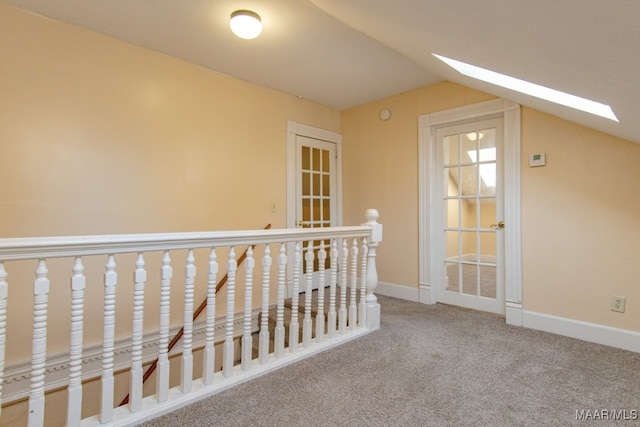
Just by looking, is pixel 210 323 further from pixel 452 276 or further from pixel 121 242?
pixel 452 276

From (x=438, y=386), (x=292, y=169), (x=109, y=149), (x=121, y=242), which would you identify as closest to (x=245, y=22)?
(x=109, y=149)

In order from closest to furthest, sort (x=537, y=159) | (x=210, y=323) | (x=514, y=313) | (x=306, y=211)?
(x=210, y=323)
(x=537, y=159)
(x=514, y=313)
(x=306, y=211)

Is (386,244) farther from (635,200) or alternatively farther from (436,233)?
(635,200)

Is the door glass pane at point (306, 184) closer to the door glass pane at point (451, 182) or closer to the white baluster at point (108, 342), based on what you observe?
the door glass pane at point (451, 182)

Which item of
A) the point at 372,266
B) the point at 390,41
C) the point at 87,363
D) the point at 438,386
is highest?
the point at 390,41

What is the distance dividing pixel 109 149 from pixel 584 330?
391 centimetres

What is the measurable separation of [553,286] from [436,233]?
1110 millimetres

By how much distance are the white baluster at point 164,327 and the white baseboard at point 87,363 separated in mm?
1330

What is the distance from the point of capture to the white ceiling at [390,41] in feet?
3.12

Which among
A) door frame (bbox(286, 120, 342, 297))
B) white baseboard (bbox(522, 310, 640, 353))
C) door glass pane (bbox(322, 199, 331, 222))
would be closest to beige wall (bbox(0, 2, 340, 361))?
door frame (bbox(286, 120, 342, 297))

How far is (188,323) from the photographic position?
157 centimetres

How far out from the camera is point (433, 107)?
333 centimetres

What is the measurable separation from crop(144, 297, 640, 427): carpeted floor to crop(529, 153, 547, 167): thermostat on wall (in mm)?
1369

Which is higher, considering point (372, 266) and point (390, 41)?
point (390, 41)
